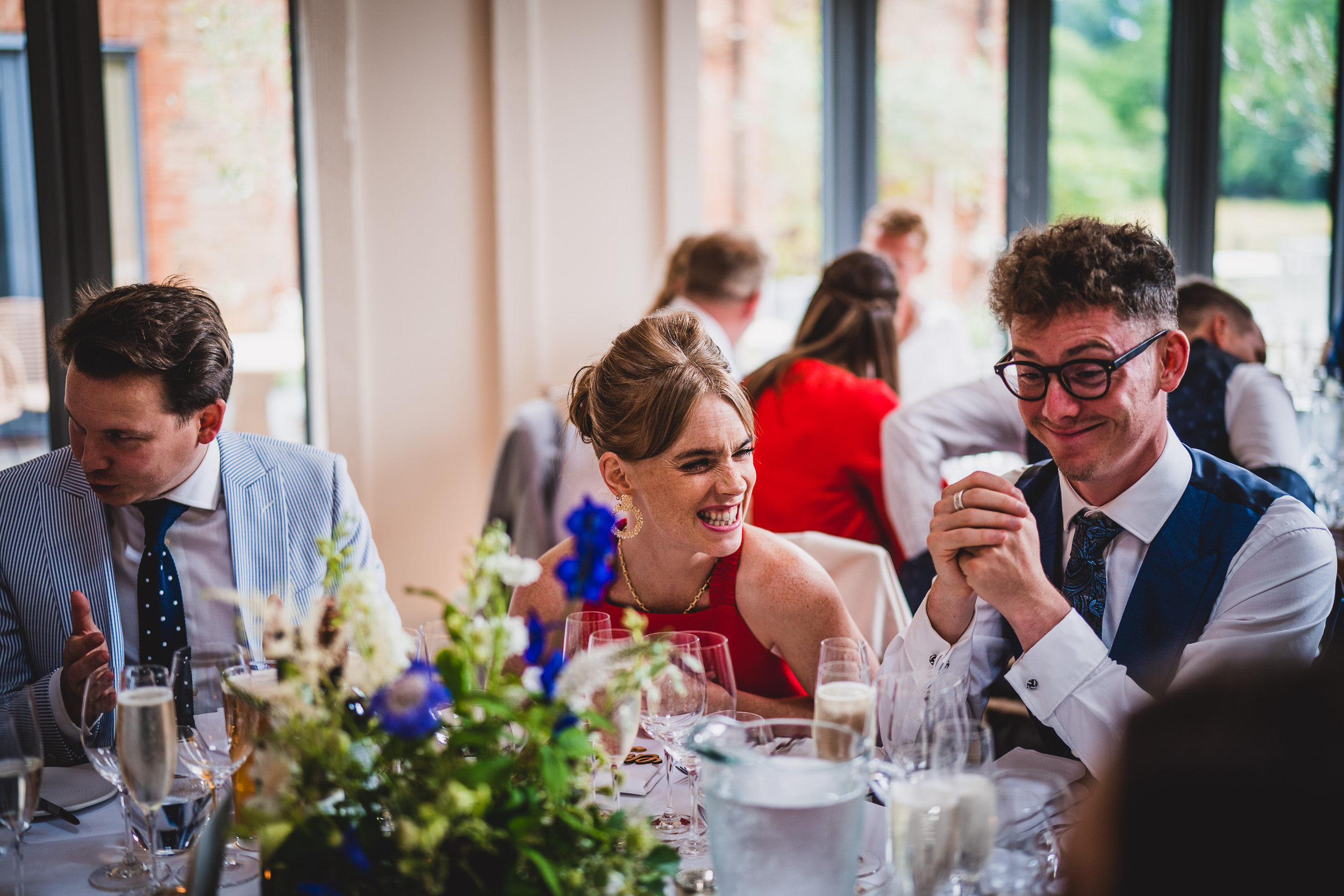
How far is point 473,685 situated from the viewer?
37.5 inches

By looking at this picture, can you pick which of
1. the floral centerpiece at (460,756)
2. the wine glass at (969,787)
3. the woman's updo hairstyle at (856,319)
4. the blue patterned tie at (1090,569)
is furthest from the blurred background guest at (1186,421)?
the floral centerpiece at (460,756)

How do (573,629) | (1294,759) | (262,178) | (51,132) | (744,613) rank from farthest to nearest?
(262,178) < (51,132) < (744,613) < (573,629) < (1294,759)

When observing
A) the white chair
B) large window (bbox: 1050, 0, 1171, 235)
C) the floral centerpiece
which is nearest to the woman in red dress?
the white chair

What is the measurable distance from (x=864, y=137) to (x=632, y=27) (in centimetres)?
158

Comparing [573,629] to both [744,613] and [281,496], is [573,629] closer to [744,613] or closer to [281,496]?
[744,613]

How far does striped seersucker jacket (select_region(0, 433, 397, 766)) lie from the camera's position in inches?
71.8

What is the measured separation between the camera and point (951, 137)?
206 inches

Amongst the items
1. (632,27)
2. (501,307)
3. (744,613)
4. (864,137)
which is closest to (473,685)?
(744,613)

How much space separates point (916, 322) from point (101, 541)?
365 centimetres

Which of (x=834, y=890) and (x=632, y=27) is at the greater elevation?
(x=632, y=27)

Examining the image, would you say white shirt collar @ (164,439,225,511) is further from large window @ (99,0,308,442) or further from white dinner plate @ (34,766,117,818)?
large window @ (99,0,308,442)

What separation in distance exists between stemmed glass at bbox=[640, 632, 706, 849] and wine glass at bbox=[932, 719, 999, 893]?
0.29 m

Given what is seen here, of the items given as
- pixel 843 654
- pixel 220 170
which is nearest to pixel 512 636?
pixel 843 654

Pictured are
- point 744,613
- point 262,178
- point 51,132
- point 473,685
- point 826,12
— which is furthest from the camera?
point 826,12
